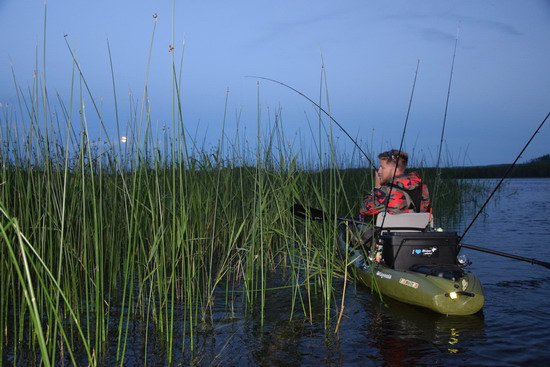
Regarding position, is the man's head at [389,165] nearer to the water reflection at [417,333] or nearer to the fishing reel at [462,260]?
the fishing reel at [462,260]

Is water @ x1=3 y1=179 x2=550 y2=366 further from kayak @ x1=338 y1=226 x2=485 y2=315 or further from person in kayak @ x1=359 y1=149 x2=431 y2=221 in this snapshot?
person in kayak @ x1=359 y1=149 x2=431 y2=221

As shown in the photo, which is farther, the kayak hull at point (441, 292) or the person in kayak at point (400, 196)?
the person in kayak at point (400, 196)

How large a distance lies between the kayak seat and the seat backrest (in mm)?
471

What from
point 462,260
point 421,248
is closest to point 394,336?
point 421,248

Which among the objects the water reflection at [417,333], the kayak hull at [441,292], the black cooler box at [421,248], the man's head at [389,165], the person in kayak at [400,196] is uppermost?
the man's head at [389,165]

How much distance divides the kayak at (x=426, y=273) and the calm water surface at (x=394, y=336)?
0.48 ft

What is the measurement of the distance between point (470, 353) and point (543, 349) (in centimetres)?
58

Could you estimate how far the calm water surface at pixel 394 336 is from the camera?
11.6 feet

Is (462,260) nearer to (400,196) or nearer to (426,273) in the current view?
(426,273)

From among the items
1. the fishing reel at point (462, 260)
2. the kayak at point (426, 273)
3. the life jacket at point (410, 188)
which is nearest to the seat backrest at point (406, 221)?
the kayak at point (426, 273)

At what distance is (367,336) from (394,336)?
22 cm

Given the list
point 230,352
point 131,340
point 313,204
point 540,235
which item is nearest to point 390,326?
point 230,352

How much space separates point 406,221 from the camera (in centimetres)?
504

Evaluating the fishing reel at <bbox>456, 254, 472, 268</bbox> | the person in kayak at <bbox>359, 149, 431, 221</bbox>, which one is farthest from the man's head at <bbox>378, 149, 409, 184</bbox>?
the fishing reel at <bbox>456, 254, 472, 268</bbox>
